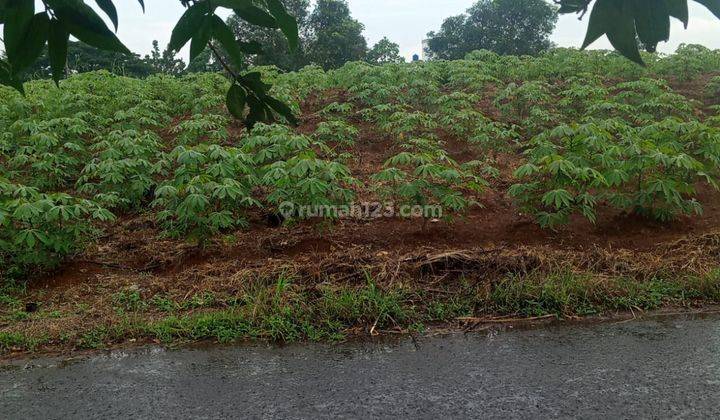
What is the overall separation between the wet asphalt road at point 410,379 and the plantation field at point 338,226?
0.27 m

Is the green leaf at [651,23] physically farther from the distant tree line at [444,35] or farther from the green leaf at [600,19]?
the distant tree line at [444,35]

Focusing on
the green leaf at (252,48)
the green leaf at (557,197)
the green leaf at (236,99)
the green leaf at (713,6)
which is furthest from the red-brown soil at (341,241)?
the green leaf at (713,6)

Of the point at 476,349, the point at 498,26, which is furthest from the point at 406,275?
the point at 498,26

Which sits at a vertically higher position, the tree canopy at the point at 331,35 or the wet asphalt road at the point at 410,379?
the tree canopy at the point at 331,35

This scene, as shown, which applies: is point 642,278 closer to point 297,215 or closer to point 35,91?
point 297,215

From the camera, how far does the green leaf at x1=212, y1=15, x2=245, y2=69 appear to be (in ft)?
2.84

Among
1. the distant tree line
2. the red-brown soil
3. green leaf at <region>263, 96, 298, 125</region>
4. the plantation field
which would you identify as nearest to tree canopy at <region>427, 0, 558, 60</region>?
the distant tree line

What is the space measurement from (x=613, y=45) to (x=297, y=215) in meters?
4.45

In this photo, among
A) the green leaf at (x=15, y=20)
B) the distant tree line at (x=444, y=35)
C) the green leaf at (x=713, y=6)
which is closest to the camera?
the green leaf at (x=713, y=6)

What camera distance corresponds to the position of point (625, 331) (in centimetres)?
328

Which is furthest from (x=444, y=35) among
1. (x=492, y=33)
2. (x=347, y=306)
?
(x=347, y=306)

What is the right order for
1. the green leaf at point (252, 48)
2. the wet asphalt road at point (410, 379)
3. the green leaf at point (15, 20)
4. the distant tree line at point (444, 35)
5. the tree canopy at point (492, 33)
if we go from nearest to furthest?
the green leaf at point (15, 20)
the green leaf at point (252, 48)
the wet asphalt road at point (410, 379)
the distant tree line at point (444, 35)
the tree canopy at point (492, 33)

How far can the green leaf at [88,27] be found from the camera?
29.2 inches

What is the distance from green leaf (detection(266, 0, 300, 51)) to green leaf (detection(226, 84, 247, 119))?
217 mm
